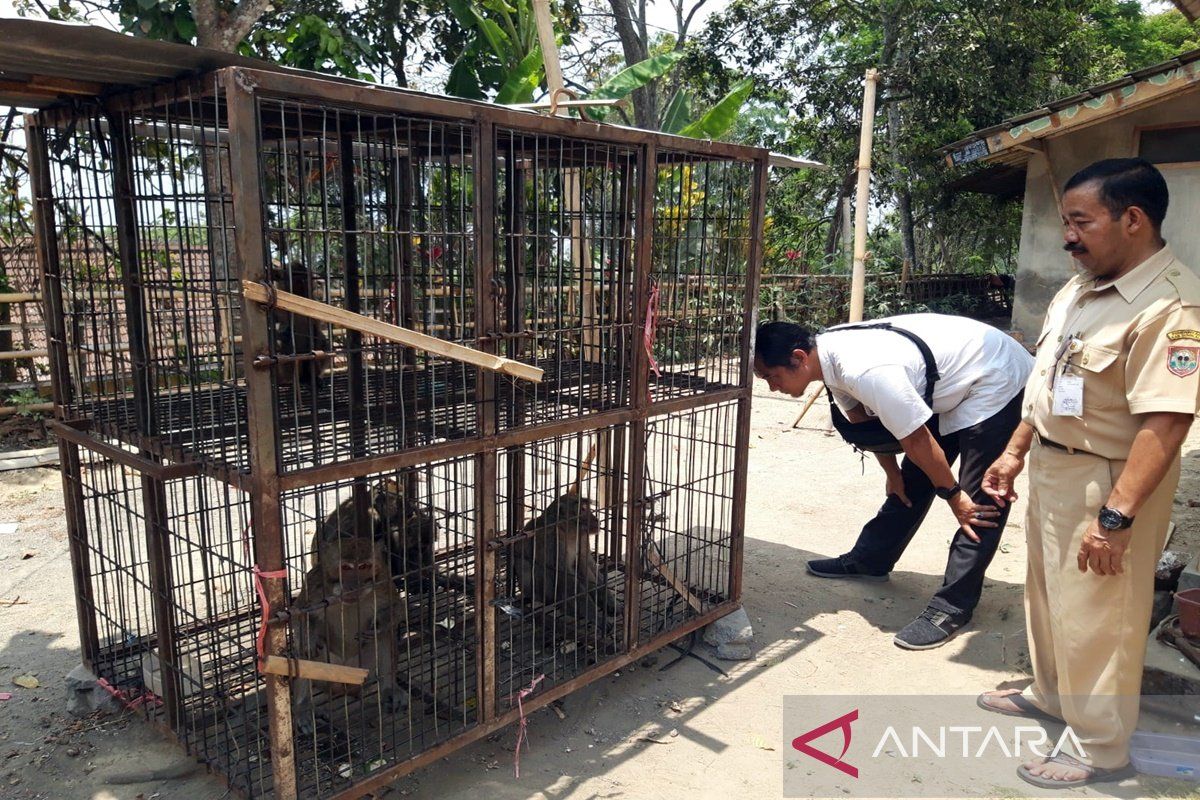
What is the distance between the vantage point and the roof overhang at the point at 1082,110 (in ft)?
24.7

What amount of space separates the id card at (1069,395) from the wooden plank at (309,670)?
2.70m

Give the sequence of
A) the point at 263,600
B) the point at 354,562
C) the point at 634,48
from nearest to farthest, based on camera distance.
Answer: the point at 263,600
the point at 354,562
the point at 634,48

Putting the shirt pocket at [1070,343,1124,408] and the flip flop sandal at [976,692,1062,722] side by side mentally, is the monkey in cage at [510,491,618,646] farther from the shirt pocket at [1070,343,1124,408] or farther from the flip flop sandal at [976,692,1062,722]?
the shirt pocket at [1070,343,1124,408]

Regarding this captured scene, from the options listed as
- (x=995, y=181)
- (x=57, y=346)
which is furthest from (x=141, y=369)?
(x=995, y=181)

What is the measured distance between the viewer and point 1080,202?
10.2 feet

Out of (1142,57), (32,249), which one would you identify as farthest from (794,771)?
(1142,57)

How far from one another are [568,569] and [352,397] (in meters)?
1.58

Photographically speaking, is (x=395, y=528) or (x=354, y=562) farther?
(x=395, y=528)

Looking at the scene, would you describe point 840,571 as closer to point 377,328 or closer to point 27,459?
point 377,328

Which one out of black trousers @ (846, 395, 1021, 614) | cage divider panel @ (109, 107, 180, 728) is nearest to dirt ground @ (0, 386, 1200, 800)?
black trousers @ (846, 395, 1021, 614)

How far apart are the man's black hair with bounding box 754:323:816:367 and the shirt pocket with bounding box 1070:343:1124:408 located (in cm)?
134

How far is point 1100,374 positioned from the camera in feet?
10.3

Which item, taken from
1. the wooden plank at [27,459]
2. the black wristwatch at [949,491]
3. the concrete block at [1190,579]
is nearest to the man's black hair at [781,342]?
the black wristwatch at [949,491]

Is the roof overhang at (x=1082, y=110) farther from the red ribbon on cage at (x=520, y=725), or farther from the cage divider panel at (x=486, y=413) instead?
the red ribbon on cage at (x=520, y=725)
